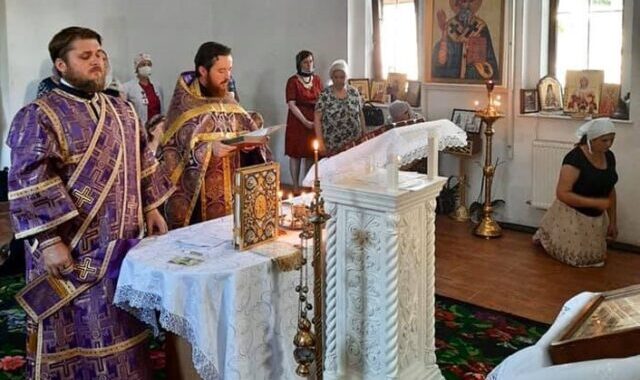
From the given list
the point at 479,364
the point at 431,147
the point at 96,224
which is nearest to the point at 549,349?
A: the point at 431,147

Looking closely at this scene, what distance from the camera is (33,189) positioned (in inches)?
100

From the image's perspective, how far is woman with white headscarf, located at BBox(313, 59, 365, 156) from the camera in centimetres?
619

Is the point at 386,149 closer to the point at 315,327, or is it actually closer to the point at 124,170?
the point at 315,327

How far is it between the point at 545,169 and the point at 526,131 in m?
0.35

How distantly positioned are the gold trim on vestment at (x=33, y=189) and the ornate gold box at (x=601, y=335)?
1.93 meters

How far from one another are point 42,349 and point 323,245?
3.56 feet

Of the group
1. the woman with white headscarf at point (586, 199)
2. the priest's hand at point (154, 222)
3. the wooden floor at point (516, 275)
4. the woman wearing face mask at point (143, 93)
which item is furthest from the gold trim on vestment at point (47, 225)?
the woman wearing face mask at point (143, 93)

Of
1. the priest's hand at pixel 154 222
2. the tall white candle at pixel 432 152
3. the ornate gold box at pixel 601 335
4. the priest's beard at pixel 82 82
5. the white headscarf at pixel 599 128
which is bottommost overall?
the priest's hand at pixel 154 222

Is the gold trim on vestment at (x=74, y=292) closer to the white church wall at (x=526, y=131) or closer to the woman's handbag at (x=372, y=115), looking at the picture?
the white church wall at (x=526, y=131)

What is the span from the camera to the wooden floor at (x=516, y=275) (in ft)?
14.1

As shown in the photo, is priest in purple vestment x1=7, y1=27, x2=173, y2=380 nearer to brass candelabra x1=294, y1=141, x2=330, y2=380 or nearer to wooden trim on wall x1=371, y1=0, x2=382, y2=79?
brass candelabra x1=294, y1=141, x2=330, y2=380

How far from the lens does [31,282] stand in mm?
2723

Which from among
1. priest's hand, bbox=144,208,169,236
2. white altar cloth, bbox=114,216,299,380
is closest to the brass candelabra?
white altar cloth, bbox=114,216,299,380

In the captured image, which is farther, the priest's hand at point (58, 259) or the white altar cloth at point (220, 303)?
the priest's hand at point (58, 259)
